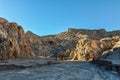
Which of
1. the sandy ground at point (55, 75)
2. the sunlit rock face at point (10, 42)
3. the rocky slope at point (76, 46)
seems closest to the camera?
the sandy ground at point (55, 75)

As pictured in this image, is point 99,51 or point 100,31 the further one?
point 100,31

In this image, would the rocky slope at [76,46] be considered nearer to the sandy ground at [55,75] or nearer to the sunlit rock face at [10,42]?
the sunlit rock face at [10,42]

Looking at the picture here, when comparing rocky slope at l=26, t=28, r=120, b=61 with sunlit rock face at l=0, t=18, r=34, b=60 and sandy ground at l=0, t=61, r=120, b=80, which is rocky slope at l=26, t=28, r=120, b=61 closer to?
sunlit rock face at l=0, t=18, r=34, b=60

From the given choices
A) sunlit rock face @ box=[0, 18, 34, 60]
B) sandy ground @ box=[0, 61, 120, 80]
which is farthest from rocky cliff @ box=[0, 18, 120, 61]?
sandy ground @ box=[0, 61, 120, 80]

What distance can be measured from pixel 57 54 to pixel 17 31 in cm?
3012

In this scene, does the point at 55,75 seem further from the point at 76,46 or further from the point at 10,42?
the point at 76,46

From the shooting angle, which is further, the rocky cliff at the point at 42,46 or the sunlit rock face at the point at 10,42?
the rocky cliff at the point at 42,46

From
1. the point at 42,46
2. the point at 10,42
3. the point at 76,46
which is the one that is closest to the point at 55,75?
the point at 10,42

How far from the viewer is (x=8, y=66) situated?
1725 cm

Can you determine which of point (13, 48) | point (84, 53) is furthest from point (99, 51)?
point (13, 48)

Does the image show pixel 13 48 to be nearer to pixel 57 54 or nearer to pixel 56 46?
pixel 57 54

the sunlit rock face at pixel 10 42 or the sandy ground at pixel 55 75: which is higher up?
the sunlit rock face at pixel 10 42

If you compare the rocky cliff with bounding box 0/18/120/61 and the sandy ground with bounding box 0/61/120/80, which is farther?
the rocky cliff with bounding box 0/18/120/61

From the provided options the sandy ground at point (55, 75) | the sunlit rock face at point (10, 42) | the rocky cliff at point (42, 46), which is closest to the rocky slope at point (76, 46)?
the rocky cliff at point (42, 46)
